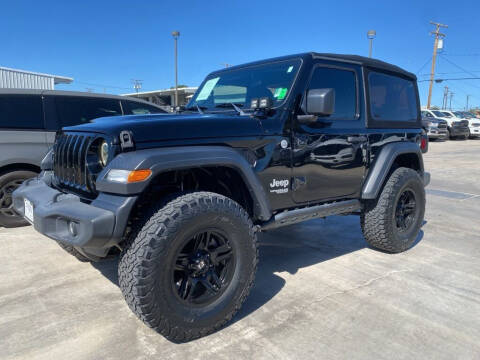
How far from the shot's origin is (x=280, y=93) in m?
2.97

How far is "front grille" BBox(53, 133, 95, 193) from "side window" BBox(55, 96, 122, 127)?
2.28 metres

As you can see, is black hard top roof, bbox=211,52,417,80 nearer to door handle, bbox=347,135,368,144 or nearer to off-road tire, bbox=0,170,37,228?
door handle, bbox=347,135,368,144

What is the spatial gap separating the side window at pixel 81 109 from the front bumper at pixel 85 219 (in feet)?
9.33

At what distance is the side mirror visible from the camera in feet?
9.01

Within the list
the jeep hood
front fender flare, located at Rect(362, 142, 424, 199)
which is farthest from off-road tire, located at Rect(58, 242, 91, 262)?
front fender flare, located at Rect(362, 142, 424, 199)

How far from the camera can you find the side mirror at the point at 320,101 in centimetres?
275

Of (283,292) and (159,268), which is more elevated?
(159,268)

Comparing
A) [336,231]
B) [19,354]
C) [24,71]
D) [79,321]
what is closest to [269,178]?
[79,321]

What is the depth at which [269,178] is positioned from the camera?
2.74m

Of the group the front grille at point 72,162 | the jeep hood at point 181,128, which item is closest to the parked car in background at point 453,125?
the jeep hood at point 181,128

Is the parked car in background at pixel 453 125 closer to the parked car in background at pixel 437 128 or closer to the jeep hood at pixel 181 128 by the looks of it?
the parked car in background at pixel 437 128

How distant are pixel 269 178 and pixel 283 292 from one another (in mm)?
942

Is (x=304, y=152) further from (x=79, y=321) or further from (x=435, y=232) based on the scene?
(x=435, y=232)

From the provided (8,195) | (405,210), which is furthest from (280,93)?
(8,195)
